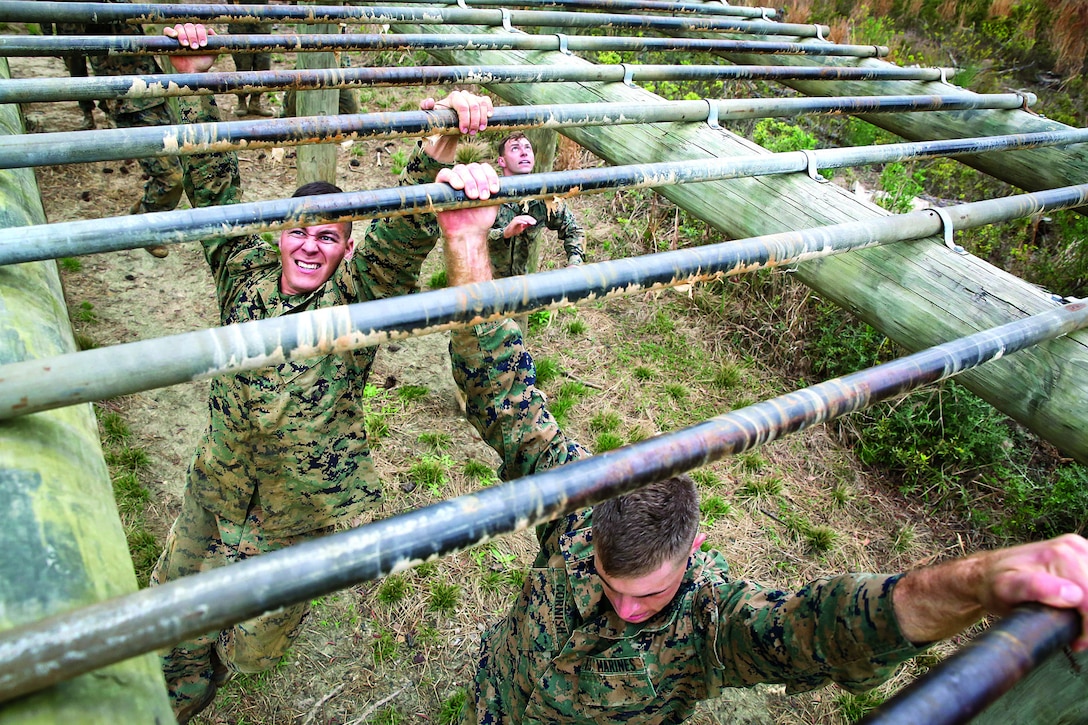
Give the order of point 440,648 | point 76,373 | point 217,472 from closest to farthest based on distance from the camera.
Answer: point 76,373
point 217,472
point 440,648

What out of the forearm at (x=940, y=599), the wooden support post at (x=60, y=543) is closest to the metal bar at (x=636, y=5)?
the wooden support post at (x=60, y=543)

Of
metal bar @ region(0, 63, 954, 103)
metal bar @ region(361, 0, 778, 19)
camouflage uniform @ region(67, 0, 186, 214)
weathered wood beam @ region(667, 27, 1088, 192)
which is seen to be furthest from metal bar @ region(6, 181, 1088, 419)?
camouflage uniform @ region(67, 0, 186, 214)

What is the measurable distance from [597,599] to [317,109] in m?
4.45

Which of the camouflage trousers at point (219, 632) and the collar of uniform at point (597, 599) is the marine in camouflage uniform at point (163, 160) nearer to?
the camouflage trousers at point (219, 632)

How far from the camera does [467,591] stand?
4.03 m

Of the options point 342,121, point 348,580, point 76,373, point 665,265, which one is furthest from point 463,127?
point 348,580

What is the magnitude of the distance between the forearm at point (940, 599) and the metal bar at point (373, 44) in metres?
2.69

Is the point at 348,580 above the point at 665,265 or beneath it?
beneath

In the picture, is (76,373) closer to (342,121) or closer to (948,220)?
(342,121)

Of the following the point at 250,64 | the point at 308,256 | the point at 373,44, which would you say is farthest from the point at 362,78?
the point at 250,64

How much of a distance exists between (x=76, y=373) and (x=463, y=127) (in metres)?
1.44

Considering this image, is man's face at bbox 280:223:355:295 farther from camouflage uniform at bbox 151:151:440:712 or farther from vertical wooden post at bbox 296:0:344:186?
vertical wooden post at bbox 296:0:344:186

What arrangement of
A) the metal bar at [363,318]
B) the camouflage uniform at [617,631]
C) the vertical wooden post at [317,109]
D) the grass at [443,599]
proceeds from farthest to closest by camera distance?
1. the vertical wooden post at [317,109]
2. the grass at [443,599]
3. the camouflage uniform at [617,631]
4. the metal bar at [363,318]

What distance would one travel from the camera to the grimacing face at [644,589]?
1.88 m
